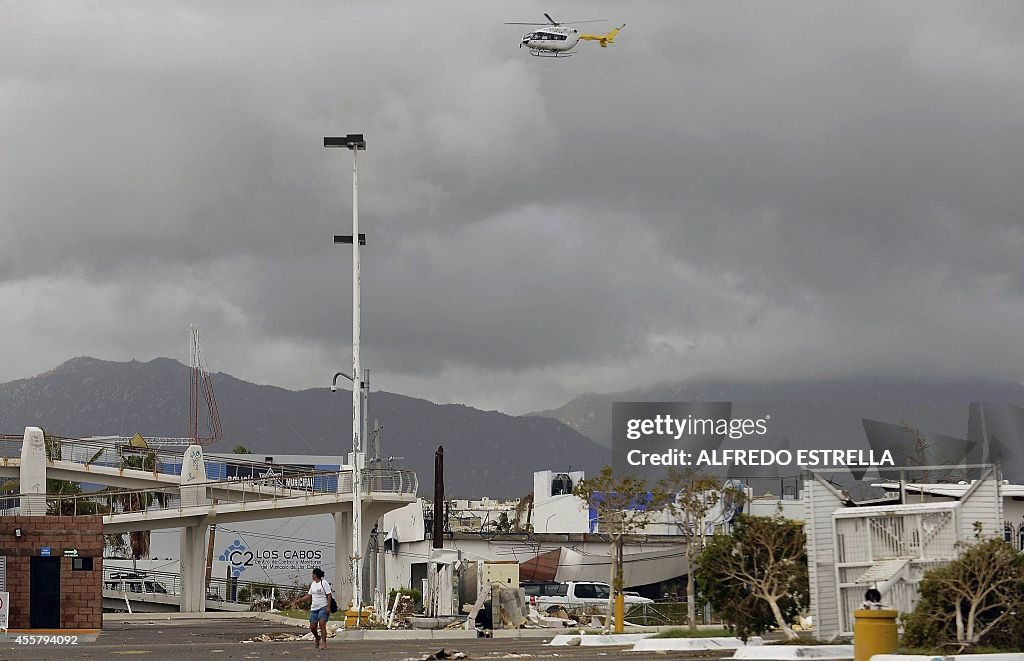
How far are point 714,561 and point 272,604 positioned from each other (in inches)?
1541

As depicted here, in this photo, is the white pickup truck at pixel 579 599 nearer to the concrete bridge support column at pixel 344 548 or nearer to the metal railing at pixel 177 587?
the concrete bridge support column at pixel 344 548

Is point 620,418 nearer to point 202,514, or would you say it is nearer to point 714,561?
point 202,514

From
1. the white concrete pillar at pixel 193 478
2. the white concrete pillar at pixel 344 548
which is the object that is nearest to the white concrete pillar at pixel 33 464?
the white concrete pillar at pixel 193 478

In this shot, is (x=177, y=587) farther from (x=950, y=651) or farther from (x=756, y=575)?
(x=950, y=651)

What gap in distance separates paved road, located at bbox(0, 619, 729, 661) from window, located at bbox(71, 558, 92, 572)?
170 inches

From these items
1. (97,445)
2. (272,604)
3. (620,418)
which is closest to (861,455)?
(620,418)

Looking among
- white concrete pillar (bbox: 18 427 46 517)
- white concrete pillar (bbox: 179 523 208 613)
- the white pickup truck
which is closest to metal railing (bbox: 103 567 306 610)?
white concrete pillar (bbox: 179 523 208 613)

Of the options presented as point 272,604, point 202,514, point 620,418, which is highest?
point 620,418

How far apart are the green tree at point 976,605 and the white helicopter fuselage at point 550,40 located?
62.7m

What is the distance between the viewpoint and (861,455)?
63906mm

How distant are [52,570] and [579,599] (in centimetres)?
1924

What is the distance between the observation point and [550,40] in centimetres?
8056

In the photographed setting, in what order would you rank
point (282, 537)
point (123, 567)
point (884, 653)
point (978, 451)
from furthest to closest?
point (282, 537)
point (123, 567)
point (978, 451)
point (884, 653)

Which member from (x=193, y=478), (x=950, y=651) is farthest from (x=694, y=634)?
(x=193, y=478)
